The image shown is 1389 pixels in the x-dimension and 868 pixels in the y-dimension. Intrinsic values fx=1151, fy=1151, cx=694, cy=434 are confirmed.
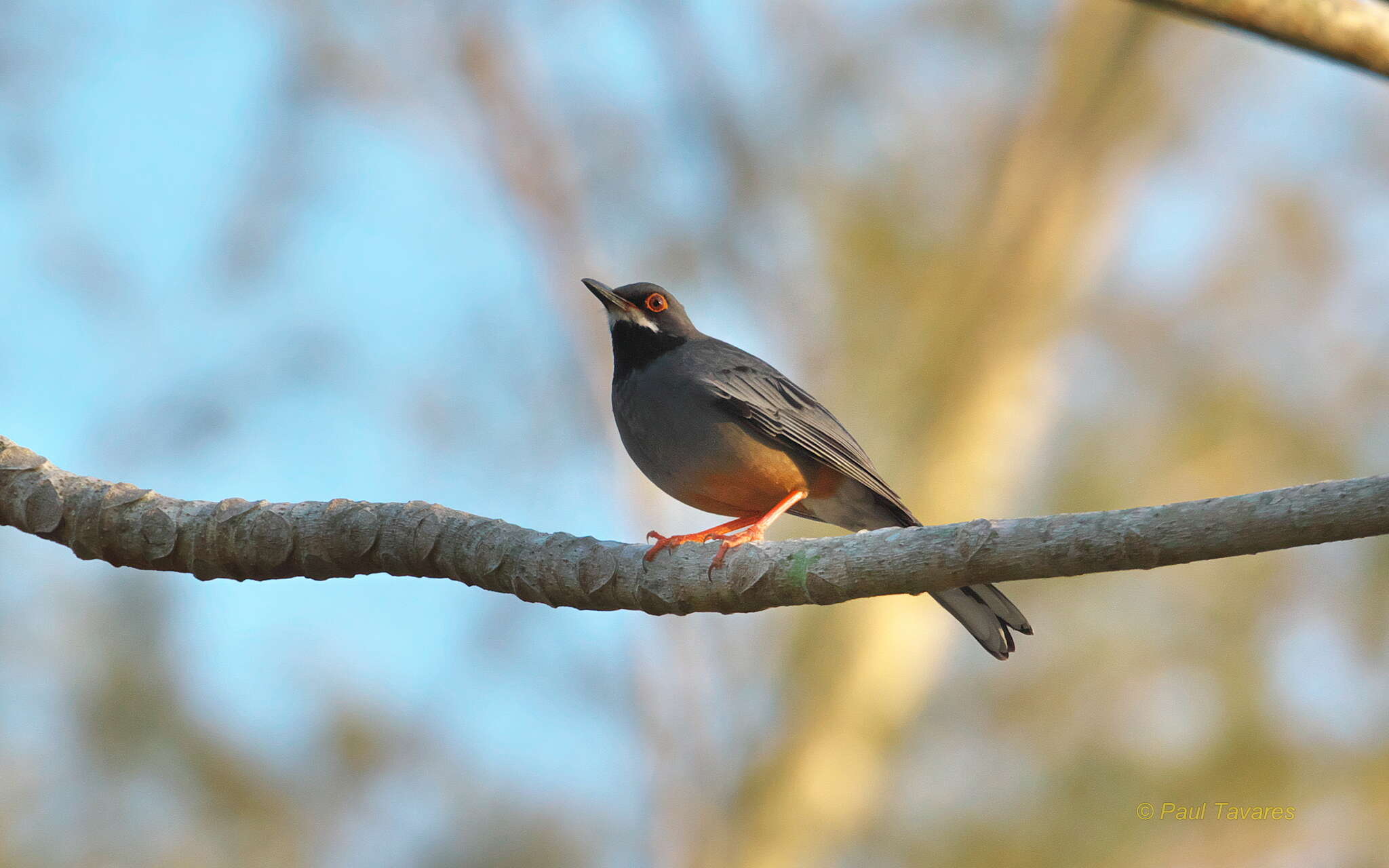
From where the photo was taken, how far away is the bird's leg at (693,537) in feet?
15.9

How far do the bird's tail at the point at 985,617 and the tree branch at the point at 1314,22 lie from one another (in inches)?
111

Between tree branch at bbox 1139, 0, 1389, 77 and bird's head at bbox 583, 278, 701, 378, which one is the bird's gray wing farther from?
tree branch at bbox 1139, 0, 1389, 77

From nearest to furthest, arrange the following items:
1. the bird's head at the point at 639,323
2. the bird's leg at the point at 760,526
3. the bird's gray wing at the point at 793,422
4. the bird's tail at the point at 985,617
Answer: the bird's leg at the point at 760,526, the bird's tail at the point at 985,617, the bird's gray wing at the point at 793,422, the bird's head at the point at 639,323

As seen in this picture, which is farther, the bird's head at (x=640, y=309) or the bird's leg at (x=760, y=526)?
the bird's head at (x=640, y=309)

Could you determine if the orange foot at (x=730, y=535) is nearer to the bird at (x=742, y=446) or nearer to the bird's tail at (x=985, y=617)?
the bird at (x=742, y=446)

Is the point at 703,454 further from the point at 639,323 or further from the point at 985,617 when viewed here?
the point at 985,617

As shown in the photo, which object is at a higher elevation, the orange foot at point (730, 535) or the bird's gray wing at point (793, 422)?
the bird's gray wing at point (793, 422)

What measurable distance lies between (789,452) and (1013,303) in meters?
8.50

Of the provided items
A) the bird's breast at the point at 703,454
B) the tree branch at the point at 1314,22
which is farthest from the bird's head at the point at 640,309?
the tree branch at the point at 1314,22

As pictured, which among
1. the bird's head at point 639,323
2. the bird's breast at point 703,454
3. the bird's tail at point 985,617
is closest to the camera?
the bird's tail at point 985,617

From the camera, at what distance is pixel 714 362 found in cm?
707

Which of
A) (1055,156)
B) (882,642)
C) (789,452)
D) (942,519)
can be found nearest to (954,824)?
(882,642)

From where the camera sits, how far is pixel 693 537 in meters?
6.29

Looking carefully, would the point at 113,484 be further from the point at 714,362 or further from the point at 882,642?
the point at 882,642
